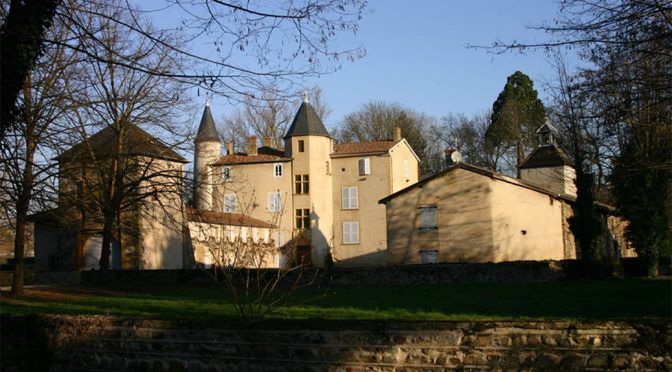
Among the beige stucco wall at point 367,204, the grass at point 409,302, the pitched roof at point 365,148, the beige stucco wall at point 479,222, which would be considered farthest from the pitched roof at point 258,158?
the grass at point 409,302

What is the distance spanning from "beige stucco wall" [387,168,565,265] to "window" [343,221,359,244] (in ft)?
41.3

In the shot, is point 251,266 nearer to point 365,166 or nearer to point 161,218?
point 161,218

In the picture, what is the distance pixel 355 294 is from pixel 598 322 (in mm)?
12578

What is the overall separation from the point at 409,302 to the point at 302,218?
98.1ft

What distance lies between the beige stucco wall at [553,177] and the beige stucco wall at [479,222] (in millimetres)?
8712

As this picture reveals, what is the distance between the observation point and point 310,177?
152ft

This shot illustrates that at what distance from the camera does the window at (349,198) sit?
4719cm

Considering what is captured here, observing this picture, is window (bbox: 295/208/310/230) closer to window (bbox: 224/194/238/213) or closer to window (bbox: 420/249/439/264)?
window (bbox: 224/194/238/213)

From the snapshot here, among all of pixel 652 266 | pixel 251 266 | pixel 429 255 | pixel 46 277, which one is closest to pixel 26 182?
pixel 251 266

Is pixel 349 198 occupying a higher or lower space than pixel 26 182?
higher

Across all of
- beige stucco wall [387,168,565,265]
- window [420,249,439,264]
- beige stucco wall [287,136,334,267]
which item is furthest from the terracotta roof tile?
window [420,249,439,264]

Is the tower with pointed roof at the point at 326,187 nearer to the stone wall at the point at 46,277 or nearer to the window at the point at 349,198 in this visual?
the window at the point at 349,198

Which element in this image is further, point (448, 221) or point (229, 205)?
point (448, 221)

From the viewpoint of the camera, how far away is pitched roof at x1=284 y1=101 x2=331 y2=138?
46.6m
